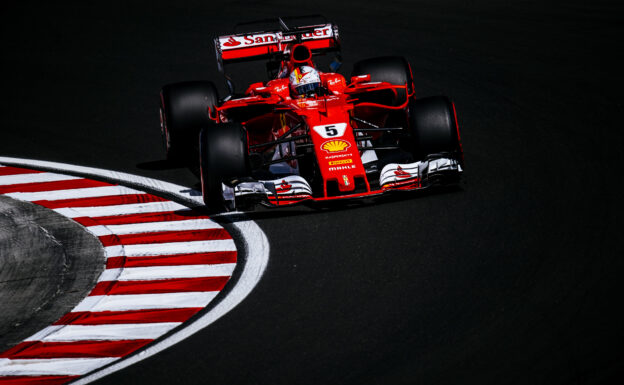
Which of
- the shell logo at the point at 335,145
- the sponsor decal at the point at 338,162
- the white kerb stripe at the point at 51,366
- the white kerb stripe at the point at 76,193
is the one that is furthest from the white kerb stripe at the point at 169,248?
the white kerb stripe at the point at 51,366

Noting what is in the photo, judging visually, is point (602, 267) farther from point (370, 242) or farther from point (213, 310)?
point (213, 310)

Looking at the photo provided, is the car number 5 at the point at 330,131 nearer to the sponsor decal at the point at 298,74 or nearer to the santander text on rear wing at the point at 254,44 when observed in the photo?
the sponsor decal at the point at 298,74

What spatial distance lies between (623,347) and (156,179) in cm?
567

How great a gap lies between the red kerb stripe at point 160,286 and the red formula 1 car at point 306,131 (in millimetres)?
1093

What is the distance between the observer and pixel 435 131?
8766 mm

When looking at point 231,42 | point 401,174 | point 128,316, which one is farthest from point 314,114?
point 128,316

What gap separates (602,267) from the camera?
674cm

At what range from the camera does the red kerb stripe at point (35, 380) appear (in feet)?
19.5

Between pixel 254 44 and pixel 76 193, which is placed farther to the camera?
pixel 254 44

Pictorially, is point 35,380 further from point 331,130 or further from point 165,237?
point 331,130

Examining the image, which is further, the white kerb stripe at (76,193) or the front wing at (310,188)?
the white kerb stripe at (76,193)

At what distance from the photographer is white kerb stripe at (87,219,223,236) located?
8.48 meters

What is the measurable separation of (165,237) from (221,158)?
0.86 meters

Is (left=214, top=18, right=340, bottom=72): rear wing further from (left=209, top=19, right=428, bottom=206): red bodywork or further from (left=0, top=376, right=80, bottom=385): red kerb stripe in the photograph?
(left=0, top=376, right=80, bottom=385): red kerb stripe
